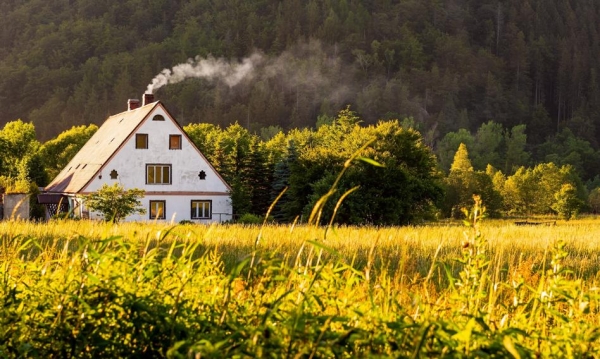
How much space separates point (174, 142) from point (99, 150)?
5.90 m

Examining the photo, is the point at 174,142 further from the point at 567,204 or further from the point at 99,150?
the point at 567,204

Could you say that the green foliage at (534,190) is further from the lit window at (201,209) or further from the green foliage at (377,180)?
the lit window at (201,209)

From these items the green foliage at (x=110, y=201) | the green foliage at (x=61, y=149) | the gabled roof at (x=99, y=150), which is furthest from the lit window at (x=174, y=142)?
the green foliage at (x=61, y=149)

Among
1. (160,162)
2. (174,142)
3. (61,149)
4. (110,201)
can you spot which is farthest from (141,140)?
(61,149)

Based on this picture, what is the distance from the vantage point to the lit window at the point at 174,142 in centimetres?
5338

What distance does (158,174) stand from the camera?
5353cm

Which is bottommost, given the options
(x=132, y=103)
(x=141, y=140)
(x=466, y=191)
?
(x=466, y=191)

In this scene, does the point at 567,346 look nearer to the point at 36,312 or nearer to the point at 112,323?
the point at 112,323

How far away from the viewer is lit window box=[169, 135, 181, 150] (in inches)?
2101

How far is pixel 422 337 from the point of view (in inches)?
121

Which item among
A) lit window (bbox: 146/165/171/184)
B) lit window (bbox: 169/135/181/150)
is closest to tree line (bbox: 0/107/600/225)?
lit window (bbox: 146/165/171/184)

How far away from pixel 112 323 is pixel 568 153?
197m

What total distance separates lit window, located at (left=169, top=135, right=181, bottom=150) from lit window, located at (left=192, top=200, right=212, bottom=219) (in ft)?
12.8

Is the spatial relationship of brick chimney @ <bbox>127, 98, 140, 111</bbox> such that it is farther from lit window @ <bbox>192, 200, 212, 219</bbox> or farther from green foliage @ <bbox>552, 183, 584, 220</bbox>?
green foliage @ <bbox>552, 183, 584, 220</bbox>
